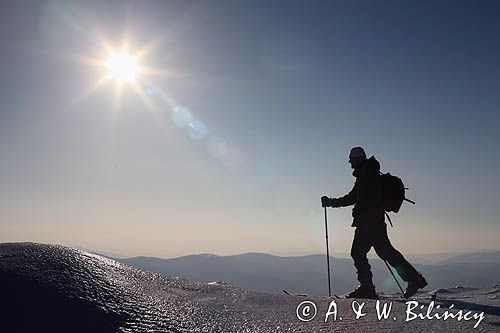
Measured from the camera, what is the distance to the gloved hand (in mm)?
7532

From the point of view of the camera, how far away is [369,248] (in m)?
6.63

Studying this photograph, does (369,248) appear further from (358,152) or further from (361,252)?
(358,152)

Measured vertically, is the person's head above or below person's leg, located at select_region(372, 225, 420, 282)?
above

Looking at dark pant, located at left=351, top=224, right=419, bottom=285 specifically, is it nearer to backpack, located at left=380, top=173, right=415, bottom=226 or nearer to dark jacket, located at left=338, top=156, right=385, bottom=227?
dark jacket, located at left=338, top=156, right=385, bottom=227

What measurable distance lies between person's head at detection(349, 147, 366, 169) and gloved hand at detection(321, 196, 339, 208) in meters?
0.82

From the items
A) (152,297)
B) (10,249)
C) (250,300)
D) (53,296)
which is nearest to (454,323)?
(250,300)

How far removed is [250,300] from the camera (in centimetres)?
448

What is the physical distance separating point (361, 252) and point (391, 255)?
1.86 ft

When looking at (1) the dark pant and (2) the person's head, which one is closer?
(1) the dark pant

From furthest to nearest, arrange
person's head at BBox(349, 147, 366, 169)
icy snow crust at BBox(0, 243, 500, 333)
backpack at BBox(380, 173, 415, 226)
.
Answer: person's head at BBox(349, 147, 366, 169), backpack at BBox(380, 173, 415, 226), icy snow crust at BBox(0, 243, 500, 333)
